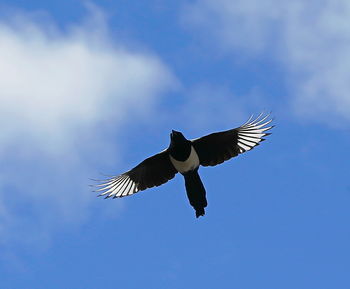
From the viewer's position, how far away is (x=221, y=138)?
14.0 m

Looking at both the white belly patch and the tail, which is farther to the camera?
the white belly patch

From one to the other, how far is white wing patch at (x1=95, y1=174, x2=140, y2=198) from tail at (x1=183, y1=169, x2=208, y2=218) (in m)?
1.25

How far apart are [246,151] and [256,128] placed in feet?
1.42

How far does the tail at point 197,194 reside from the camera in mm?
13594

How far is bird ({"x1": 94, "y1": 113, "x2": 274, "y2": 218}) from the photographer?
13703 millimetres

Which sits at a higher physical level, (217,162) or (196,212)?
(217,162)

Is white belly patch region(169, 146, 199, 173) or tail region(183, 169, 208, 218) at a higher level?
white belly patch region(169, 146, 199, 173)

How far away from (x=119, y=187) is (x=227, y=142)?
2.03 meters

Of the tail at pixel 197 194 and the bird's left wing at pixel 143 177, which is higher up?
the bird's left wing at pixel 143 177

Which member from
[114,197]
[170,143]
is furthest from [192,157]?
[114,197]

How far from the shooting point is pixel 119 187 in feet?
48.4

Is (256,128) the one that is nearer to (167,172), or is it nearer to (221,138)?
(221,138)

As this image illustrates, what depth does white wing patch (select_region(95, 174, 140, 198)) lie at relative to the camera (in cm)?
1459

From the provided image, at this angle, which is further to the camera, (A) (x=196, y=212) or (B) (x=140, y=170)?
(B) (x=140, y=170)
